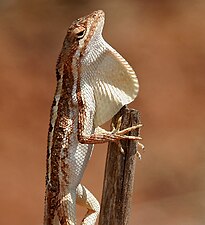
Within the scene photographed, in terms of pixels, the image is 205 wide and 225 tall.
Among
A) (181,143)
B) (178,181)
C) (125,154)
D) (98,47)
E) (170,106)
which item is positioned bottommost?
(125,154)

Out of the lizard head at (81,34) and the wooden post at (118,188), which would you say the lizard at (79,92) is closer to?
the lizard head at (81,34)

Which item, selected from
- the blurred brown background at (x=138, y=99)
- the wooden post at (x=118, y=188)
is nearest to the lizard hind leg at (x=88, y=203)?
the wooden post at (x=118, y=188)

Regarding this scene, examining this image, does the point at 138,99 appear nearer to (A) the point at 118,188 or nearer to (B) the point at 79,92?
(B) the point at 79,92

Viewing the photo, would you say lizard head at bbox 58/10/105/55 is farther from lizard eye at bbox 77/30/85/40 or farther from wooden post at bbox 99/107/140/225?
wooden post at bbox 99/107/140/225

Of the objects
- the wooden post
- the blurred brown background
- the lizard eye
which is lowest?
the wooden post

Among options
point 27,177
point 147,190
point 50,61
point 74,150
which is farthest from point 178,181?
point 74,150

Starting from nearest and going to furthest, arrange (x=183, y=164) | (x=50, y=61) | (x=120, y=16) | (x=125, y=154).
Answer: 1. (x=125, y=154)
2. (x=183, y=164)
3. (x=50, y=61)
4. (x=120, y=16)

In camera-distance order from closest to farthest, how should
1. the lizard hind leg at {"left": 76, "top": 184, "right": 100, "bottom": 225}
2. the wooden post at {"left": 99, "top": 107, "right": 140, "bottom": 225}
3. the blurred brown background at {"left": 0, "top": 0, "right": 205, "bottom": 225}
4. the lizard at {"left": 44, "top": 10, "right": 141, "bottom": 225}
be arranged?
the wooden post at {"left": 99, "top": 107, "right": 140, "bottom": 225}
the lizard at {"left": 44, "top": 10, "right": 141, "bottom": 225}
the lizard hind leg at {"left": 76, "top": 184, "right": 100, "bottom": 225}
the blurred brown background at {"left": 0, "top": 0, "right": 205, "bottom": 225}

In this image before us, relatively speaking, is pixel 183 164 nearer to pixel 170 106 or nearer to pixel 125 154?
pixel 170 106

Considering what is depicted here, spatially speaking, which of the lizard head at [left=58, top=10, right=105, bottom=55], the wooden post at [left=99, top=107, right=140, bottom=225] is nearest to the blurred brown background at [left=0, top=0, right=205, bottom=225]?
the lizard head at [left=58, top=10, right=105, bottom=55]
